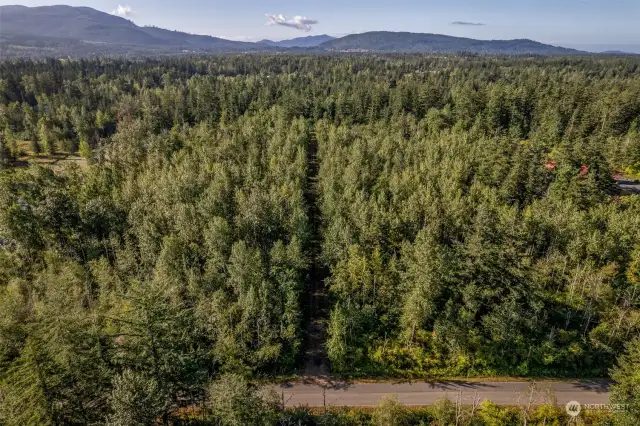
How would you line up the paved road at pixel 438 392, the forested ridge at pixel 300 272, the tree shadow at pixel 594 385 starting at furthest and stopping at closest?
the tree shadow at pixel 594 385
the paved road at pixel 438 392
the forested ridge at pixel 300 272

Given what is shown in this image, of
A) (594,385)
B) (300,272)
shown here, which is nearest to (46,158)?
(300,272)

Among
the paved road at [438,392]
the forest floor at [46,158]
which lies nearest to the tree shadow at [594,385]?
the paved road at [438,392]

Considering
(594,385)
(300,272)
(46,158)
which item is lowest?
(594,385)

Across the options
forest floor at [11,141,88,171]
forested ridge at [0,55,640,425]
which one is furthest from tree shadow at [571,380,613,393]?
forest floor at [11,141,88,171]

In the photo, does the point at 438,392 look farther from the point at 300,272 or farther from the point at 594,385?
the point at 300,272

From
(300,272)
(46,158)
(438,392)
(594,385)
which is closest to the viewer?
(438,392)

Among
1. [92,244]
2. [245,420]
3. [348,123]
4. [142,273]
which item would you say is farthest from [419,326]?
[348,123]

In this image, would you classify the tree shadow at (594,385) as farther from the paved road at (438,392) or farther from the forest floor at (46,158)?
the forest floor at (46,158)
